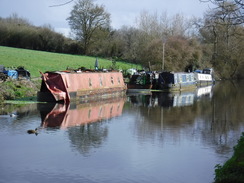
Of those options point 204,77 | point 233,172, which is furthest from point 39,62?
point 233,172

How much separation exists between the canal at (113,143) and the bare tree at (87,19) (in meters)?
30.7

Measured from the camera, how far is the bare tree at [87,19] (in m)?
51.1

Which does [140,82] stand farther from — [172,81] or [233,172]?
[233,172]

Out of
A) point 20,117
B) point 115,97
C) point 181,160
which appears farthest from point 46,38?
point 181,160

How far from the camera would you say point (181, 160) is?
11422 mm

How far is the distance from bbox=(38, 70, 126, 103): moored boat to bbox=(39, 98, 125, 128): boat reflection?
34.5 inches

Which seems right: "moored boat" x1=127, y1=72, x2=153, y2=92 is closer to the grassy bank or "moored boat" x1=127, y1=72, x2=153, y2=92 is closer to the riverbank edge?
the riverbank edge

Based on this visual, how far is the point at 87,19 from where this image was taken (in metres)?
51.6

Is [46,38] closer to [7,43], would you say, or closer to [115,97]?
[7,43]

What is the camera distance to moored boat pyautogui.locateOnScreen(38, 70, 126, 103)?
22.5m

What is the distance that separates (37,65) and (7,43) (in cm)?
1962

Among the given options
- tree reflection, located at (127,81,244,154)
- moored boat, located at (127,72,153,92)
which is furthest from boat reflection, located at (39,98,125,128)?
moored boat, located at (127,72,153,92)

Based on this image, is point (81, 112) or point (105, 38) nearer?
point (81, 112)

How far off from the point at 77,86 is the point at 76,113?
492 cm
